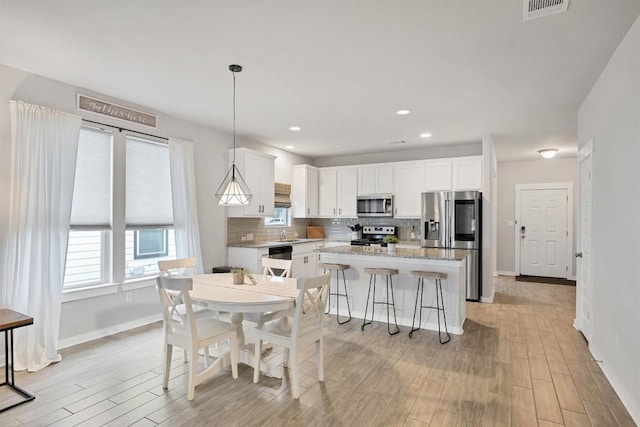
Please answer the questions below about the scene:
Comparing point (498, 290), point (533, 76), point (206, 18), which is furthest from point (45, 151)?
point (498, 290)

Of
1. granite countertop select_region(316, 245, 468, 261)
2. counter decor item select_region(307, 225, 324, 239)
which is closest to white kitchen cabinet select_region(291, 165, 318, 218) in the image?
counter decor item select_region(307, 225, 324, 239)

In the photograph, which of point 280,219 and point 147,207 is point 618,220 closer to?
point 147,207

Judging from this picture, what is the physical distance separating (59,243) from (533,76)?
4864mm

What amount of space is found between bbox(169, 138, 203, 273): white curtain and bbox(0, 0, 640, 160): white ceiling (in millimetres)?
488

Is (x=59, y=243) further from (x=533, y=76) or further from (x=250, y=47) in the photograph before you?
(x=533, y=76)

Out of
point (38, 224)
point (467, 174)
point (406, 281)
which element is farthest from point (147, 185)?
point (467, 174)

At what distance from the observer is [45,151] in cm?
343

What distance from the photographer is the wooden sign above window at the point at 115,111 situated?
381 cm

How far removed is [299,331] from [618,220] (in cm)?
267

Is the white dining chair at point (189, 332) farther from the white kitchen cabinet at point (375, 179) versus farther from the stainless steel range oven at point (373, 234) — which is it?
the white kitchen cabinet at point (375, 179)

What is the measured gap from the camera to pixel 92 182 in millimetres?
3930

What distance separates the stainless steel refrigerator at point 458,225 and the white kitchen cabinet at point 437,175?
334 millimetres

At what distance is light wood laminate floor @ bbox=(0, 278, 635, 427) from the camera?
2.42m

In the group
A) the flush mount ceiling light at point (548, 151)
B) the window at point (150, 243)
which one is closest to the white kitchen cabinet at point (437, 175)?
the flush mount ceiling light at point (548, 151)
